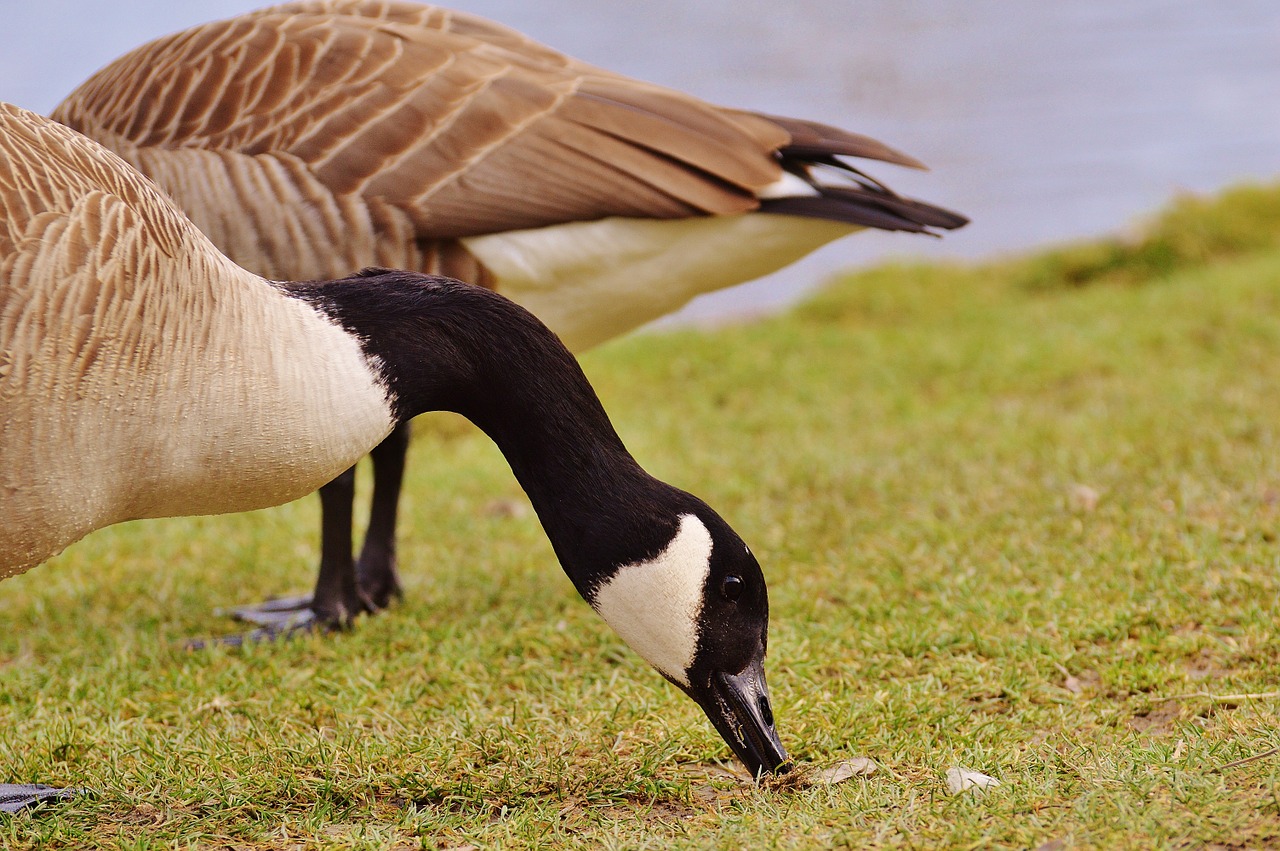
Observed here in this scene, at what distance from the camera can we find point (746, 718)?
2.91 meters

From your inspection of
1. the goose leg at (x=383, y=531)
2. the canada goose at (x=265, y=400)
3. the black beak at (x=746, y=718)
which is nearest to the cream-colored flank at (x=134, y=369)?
the canada goose at (x=265, y=400)

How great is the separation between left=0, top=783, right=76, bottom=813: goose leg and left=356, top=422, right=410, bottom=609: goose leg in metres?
1.63

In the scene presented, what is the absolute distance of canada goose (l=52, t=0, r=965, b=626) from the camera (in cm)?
389

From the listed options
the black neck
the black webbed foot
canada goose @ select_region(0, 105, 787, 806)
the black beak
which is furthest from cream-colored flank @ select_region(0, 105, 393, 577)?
the black webbed foot

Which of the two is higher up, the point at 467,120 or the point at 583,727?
the point at 467,120

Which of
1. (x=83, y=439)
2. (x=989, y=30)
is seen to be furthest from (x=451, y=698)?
(x=989, y=30)

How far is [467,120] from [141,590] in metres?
2.13

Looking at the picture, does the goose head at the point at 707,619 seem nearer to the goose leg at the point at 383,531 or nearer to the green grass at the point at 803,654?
the green grass at the point at 803,654

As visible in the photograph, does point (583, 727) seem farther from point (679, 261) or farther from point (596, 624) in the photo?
point (679, 261)

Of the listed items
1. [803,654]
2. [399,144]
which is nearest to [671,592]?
[803,654]

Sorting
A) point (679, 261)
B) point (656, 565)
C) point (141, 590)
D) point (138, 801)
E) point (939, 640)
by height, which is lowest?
point (141, 590)

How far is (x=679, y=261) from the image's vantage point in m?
4.33

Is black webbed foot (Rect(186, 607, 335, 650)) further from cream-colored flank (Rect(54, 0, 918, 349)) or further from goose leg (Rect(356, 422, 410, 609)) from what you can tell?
cream-colored flank (Rect(54, 0, 918, 349))

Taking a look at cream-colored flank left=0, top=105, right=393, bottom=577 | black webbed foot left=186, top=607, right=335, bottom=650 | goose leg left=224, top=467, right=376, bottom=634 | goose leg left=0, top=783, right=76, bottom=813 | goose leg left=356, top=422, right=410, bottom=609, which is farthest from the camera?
goose leg left=356, top=422, right=410, bottom=609
